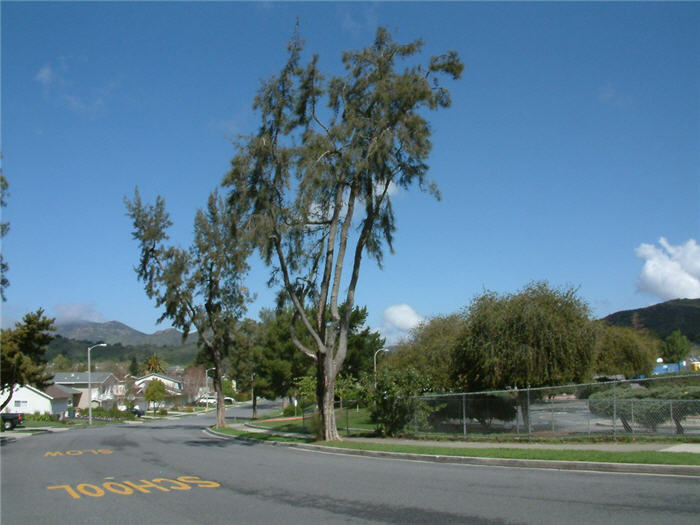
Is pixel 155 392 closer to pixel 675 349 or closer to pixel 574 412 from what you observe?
pixel 574 412

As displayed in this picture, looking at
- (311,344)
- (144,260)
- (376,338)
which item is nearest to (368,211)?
(144,260)

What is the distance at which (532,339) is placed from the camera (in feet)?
82.9

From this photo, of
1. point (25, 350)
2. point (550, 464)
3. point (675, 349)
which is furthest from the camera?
point (675, 349)

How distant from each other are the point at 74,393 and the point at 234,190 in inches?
2950

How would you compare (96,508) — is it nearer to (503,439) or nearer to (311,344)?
(503,439)

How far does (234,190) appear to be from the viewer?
83.1 ft

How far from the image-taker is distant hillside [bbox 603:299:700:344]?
530ft

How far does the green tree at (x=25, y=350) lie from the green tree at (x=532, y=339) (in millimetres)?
27149

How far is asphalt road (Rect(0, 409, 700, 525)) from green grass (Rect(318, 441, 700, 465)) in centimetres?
116

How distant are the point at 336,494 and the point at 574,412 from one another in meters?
11.5

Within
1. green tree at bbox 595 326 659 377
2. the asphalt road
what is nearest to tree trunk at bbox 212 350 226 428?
the asphalt road

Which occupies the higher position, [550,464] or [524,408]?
[524,408]

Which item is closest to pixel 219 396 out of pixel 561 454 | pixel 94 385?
pixel 561 454

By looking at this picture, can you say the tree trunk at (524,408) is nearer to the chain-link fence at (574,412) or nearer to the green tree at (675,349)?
the chain-link fence at (574,412)
